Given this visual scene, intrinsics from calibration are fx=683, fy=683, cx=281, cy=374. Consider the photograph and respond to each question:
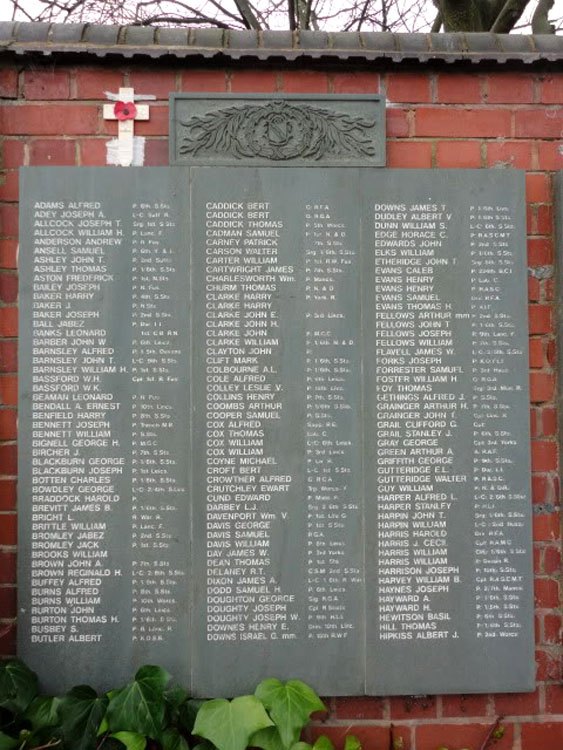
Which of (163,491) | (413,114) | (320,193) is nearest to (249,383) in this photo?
(163,491)

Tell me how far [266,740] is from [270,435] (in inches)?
45.1

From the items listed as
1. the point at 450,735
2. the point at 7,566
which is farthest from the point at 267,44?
the point at 450,735

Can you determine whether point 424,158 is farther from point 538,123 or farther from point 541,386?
point 541,386

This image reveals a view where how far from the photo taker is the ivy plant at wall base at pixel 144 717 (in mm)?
2490

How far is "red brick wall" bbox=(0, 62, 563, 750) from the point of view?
2838mm

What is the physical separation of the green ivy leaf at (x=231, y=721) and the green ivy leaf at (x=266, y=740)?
7 centimetres

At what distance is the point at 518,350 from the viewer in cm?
288

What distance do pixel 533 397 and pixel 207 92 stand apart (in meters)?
1.91

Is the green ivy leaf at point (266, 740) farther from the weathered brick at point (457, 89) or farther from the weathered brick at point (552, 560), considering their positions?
the weathered brick at point (457, 89)

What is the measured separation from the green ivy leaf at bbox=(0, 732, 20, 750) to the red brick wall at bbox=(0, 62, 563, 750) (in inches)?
14.7

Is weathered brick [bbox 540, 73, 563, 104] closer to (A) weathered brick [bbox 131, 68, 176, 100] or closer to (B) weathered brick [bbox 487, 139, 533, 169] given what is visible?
(B) weathered brick [bbox 487, 139, 533, 169]

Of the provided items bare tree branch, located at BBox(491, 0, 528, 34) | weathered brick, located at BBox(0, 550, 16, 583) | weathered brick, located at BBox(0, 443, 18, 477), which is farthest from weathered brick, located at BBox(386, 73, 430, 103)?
bare tree branch, located at BBox(491, 0, 528, 34)

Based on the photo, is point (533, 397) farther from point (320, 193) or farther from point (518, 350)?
point (320, 193)

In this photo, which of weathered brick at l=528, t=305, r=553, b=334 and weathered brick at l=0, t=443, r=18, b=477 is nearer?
weathered brick at l=0, t=443, r=18, b=477
